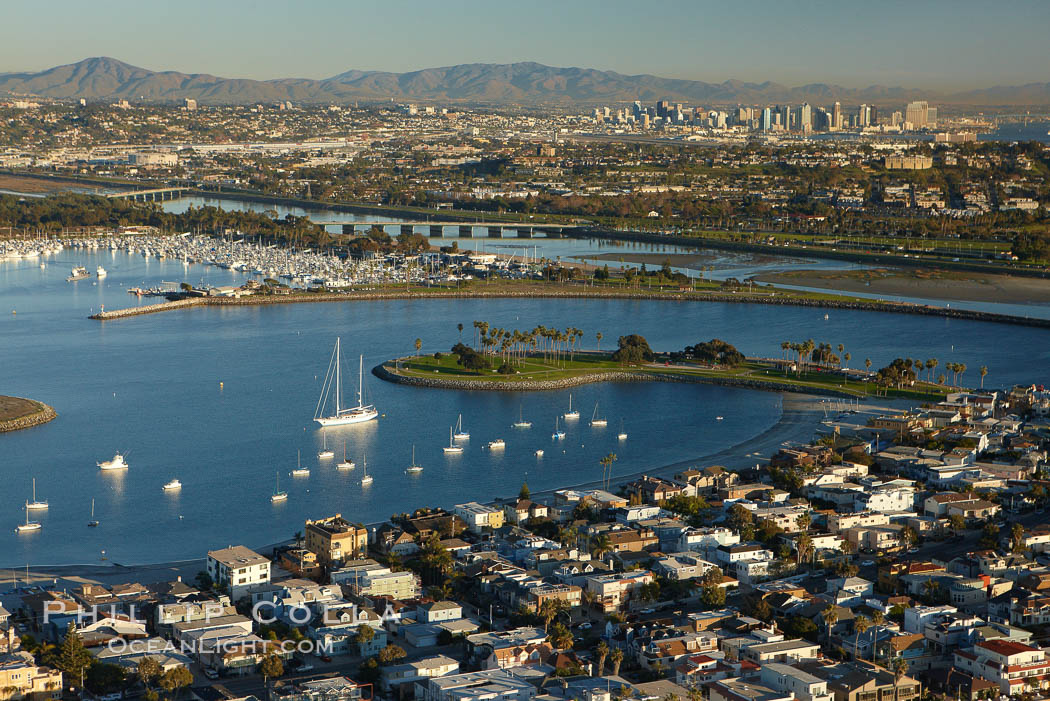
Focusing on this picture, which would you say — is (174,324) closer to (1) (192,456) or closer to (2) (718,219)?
(1) (192,456)

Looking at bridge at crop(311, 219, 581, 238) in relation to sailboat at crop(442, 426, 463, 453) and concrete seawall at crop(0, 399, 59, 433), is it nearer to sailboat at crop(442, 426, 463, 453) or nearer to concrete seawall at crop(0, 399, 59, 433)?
concrete seawall at crop(0, 399, 59, 433)

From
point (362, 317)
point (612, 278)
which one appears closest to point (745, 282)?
point (612, 278)

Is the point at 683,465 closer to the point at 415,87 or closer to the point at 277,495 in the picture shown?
the point at 277,495

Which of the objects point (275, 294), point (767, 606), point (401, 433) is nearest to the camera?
point (767, 606)

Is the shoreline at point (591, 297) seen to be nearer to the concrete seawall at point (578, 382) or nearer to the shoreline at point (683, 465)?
the concrete seawall at point (578, 382)

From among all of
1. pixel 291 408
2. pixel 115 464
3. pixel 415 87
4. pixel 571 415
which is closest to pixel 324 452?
pixel 115 464

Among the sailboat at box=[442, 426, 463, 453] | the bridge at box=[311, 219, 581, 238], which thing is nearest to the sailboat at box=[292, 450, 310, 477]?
the sailboat at box=[442, 426, 463, 453]
